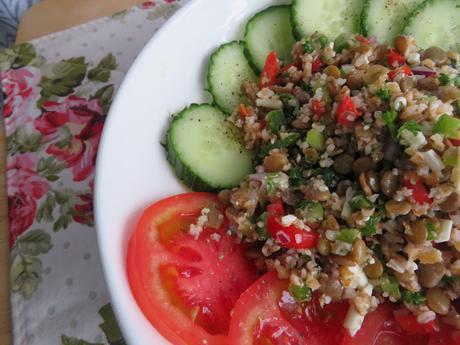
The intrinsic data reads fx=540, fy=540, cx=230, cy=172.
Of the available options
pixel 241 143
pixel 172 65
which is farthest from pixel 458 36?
pixel 172 65

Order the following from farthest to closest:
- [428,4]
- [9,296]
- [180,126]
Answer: [9,296] → [428,4] → [180,126]

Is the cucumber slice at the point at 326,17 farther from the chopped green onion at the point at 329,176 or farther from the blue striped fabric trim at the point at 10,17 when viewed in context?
the blue striped fabric trim at the point at 10,17

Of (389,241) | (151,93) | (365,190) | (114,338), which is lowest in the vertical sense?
(114,338)

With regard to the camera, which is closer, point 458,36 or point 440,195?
point 440,195

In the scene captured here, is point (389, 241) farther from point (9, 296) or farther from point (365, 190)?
point (9, 296)

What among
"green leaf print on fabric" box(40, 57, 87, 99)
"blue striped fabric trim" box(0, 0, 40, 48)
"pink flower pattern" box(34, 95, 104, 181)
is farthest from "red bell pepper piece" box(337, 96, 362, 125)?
"blue striped fabric trim" box(0, 0, 40, 48)

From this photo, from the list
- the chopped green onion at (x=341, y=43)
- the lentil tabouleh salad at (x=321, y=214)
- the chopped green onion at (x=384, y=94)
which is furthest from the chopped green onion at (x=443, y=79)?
the chopped green onion at (x=341, y=43)
